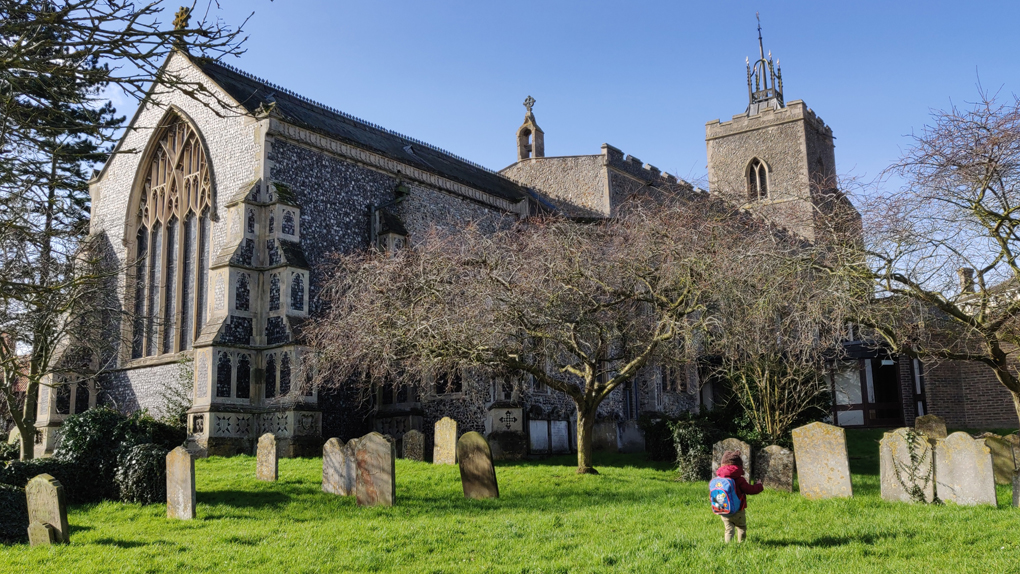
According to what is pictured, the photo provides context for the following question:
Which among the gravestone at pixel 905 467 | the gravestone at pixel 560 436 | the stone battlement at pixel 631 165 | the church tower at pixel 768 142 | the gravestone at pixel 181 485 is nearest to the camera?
the gravestone at pixel 905 467

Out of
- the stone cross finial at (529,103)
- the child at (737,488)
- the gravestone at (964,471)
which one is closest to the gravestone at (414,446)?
the child at (737,488)

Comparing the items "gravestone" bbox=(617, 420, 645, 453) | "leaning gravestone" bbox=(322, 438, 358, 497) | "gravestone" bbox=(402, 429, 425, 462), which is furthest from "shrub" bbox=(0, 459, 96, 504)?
"gravestone" bbox=(617, 420, 645, 453)

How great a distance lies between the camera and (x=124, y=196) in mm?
21672

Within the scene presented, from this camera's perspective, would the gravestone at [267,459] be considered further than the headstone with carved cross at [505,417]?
No

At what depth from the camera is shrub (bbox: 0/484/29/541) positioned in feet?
31.6

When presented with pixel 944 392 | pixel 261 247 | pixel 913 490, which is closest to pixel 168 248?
pixel 261 247

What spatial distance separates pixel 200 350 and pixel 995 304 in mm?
14198

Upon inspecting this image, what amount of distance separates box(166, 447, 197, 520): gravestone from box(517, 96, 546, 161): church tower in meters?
23.1

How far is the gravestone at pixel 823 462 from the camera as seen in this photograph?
1086 centimetres

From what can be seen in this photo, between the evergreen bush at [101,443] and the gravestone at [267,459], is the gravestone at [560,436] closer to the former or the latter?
the gravestone at [267,459]

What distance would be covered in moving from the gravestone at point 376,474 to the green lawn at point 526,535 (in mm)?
290

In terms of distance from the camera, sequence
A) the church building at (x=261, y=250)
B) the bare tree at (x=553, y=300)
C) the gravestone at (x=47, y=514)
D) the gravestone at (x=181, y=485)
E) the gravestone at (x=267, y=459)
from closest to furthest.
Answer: the gravestone at (x=47, y=514) < the gravestone at (x=181, y=485) < the gravestone at (x=267, y=459) < the bare tree at (x=553, y=300) < the church building at (x=261, y=250)

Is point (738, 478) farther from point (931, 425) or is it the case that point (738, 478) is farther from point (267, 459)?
point (931, 425)

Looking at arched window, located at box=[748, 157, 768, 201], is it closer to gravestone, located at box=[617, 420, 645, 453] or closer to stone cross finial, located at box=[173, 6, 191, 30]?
gravestone, located at box=[617, 420, 645, 453]
